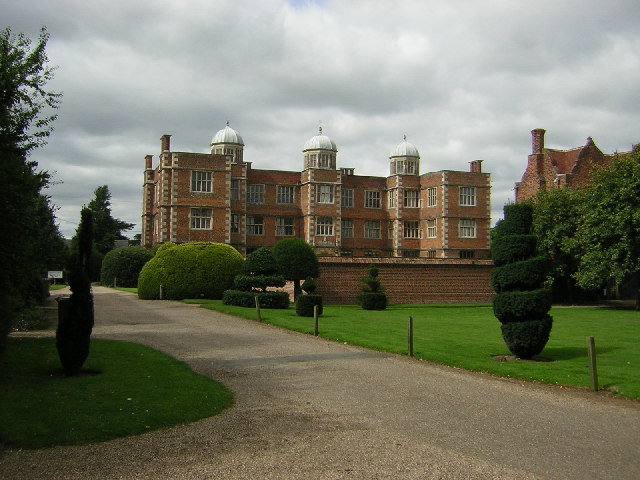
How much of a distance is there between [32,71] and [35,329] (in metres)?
8.04

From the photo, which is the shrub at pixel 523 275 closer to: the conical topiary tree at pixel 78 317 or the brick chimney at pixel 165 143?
the conical topiary tree at pixel 78 317

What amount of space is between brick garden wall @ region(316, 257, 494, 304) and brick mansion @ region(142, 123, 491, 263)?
14457mm

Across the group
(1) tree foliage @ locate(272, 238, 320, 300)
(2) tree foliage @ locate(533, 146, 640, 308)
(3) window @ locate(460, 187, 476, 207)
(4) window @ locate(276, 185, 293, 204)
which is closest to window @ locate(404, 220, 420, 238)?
(3) window @ locate(460, 187, 476, 207)

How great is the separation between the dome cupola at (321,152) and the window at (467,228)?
1320 cm

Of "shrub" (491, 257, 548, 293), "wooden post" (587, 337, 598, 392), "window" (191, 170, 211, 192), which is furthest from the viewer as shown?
"window" (191, 170, 211, 192)

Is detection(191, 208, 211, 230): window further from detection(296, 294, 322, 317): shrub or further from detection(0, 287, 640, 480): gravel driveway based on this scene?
detection(0, 287, 640, 480): gravel driveway

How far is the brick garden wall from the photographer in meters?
34.9

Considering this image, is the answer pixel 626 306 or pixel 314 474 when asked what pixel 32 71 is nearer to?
pixel 314 474

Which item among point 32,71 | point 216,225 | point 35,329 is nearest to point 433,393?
point 32,71

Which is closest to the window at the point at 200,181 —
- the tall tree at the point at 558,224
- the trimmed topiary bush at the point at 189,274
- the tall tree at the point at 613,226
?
the trimmed topiary bush at the point at 189,274

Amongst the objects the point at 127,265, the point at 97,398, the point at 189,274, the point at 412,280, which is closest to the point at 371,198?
the point at 412,280

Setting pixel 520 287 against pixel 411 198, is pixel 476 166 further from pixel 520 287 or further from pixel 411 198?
pixel 520 287

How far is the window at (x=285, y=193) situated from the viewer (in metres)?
54.7

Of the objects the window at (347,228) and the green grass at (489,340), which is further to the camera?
the window at (347,228)
